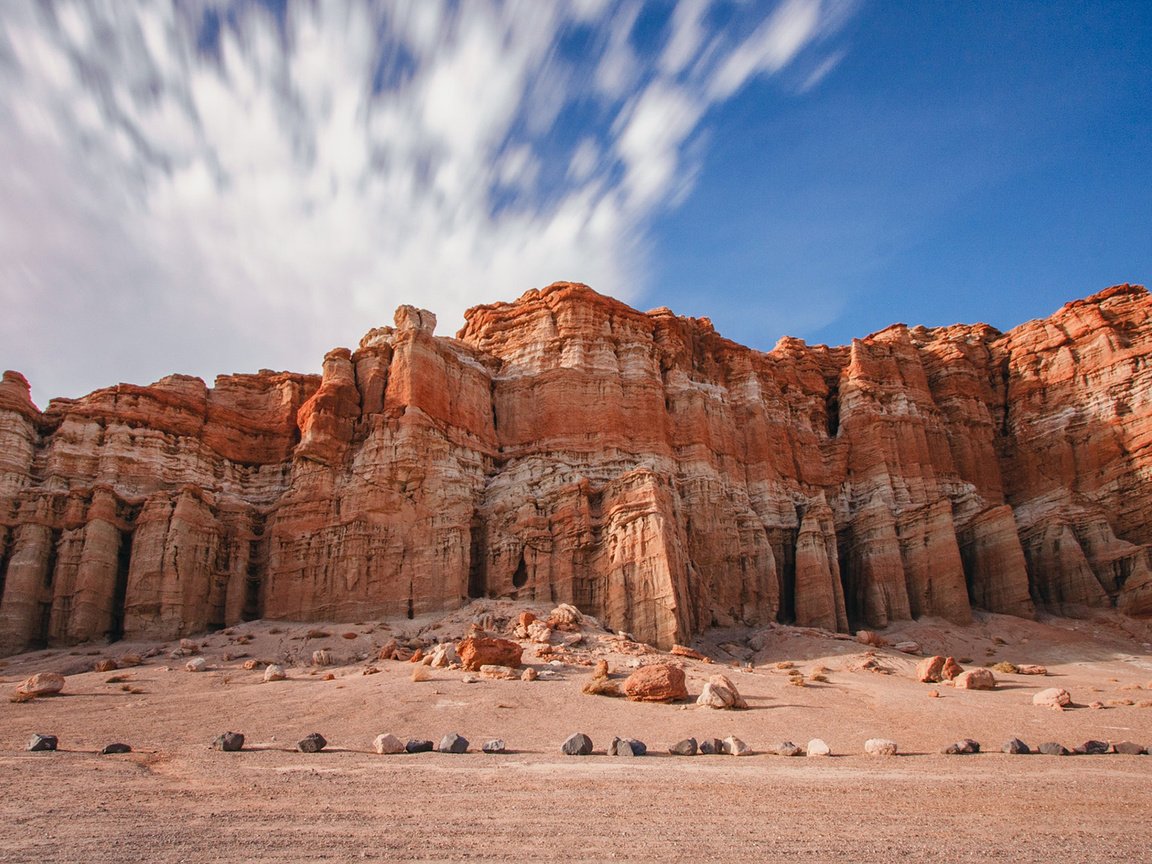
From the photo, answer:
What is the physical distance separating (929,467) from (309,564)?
1491 inches

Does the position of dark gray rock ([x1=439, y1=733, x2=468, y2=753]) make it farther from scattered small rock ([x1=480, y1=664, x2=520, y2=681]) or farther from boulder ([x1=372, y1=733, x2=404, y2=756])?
scattered small rock ([x1=480, y1=664, x2=520, y2=681])

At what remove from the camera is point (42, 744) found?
439 inches

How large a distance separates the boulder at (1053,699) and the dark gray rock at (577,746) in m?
13.5

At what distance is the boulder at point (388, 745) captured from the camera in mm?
11289

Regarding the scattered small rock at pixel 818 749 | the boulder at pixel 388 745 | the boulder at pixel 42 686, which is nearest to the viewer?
the boulder at pixel 388 745

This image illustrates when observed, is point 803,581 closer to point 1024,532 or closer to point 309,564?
point 1024,532

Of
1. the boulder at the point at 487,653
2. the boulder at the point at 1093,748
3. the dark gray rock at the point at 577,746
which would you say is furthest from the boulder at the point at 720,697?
the boulder at the point at 1093,748

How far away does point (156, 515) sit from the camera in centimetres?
3184

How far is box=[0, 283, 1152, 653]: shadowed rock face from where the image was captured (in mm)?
31062

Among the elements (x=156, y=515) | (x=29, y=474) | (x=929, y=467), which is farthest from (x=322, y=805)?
(x=929, y=467)

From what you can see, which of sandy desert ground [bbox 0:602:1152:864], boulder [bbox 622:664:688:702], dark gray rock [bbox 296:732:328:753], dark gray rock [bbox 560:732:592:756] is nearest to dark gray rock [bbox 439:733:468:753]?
sandy desert ground [bbox 0:602:1152:864]

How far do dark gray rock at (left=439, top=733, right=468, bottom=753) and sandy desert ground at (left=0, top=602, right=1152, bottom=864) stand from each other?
0.65ft

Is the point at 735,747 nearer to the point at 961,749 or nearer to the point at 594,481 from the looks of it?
the point at 961,749

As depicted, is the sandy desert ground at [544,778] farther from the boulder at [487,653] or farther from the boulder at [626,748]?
the boulder at [487,653]
